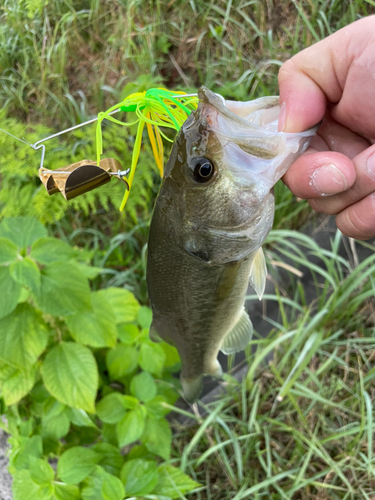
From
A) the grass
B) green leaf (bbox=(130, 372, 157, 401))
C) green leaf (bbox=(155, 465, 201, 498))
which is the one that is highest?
green leaf (bbox=(130, 372, 157, 401))

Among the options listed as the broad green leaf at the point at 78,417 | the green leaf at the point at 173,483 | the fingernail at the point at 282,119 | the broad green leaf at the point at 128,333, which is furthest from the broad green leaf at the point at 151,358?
the fingernail at the point at 282,119

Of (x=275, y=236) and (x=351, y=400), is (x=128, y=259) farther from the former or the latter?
(x=351, y=400)

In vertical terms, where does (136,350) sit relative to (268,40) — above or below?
below

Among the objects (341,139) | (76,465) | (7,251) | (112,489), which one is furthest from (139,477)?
(341,139)

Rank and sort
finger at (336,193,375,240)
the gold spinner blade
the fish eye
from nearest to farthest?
the gold spinner blade
the fish eye
finger at (336,193,375,240)

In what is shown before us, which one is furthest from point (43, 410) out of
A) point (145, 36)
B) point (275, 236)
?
point (145, 36)

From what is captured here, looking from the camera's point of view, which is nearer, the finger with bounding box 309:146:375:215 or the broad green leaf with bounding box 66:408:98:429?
the finger with bounding box 309:146:375:215

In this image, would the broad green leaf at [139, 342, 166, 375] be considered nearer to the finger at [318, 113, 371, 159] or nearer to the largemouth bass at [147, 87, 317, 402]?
the largemouth bass at [147, 87, 317, 402]

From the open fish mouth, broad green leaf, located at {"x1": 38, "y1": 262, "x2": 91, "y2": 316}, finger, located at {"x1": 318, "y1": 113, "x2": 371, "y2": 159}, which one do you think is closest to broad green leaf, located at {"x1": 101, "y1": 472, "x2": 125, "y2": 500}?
broad green leaf, located at {"x1": 38, "y1": 262, "x2": 91, "y2": 316}
